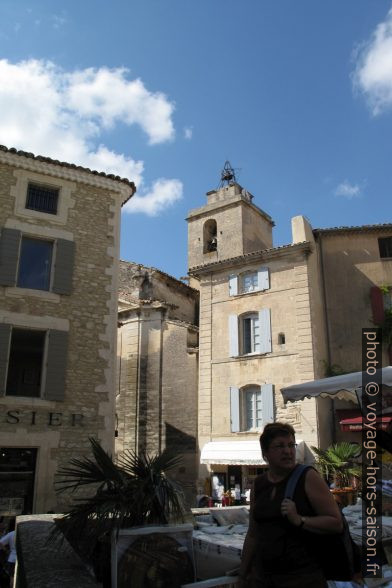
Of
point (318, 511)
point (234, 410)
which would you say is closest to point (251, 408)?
point (234, 410)

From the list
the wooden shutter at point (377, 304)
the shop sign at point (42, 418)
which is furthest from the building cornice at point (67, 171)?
the wooden shutter at point (377, 304)

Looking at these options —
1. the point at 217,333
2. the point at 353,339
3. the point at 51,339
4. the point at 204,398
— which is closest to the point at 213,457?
the point at 204,398

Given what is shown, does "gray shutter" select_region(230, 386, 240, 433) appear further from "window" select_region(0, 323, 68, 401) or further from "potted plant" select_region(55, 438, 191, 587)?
"potted plant" select_region(55, 438, 191, 587)

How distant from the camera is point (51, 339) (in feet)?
35.3

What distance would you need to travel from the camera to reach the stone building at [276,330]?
56.3 ft

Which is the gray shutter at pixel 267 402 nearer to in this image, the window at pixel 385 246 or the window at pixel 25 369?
the window at pixel 385 246

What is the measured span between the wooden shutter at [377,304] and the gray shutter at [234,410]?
596 centimetres

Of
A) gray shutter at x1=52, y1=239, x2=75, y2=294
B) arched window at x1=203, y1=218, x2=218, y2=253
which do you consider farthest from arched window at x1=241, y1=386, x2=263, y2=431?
arched window at x1=203, y1=218, x2=218, y2=253

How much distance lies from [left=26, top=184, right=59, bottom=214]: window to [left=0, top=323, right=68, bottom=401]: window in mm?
3241

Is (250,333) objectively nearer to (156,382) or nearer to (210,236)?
(156,382)

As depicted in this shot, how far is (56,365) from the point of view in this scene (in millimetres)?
10609

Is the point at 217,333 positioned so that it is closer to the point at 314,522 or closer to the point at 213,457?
the point at 213,457

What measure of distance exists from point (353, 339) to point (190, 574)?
53.3 feet

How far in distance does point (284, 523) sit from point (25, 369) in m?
10.5
